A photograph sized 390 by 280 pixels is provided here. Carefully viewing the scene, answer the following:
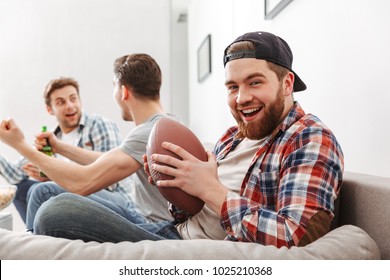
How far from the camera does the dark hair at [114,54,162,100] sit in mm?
1750

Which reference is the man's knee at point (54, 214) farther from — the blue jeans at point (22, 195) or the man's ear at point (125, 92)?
the blue jeans at point (22, 195)

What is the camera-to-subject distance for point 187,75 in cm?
547

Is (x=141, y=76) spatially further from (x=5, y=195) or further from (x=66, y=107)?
(x=66, y=107)

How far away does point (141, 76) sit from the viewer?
1.75m

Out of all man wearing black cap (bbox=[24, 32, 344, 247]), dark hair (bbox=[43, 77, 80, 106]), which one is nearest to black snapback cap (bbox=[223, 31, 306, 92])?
man wearing black cap (bbox=[24, 32, 344, 247])

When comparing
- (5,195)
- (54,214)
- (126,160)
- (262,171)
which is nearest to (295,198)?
(262,171)

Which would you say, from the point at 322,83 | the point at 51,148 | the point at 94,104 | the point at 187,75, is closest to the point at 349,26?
the point at 322,83

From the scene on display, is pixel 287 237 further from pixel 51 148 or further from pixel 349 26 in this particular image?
pixel 51 148

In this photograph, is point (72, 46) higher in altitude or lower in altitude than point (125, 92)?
higher

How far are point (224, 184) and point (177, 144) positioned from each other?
196mm

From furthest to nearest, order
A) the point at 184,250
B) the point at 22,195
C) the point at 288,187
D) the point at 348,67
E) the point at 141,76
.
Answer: the point at 22,195, the point at 141,76, the point at 348,67, the point at 288,187, the point at 184,250

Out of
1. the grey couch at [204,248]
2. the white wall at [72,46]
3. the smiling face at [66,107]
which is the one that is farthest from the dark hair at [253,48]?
the white wall at [72,46]

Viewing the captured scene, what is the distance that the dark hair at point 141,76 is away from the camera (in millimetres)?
1750
